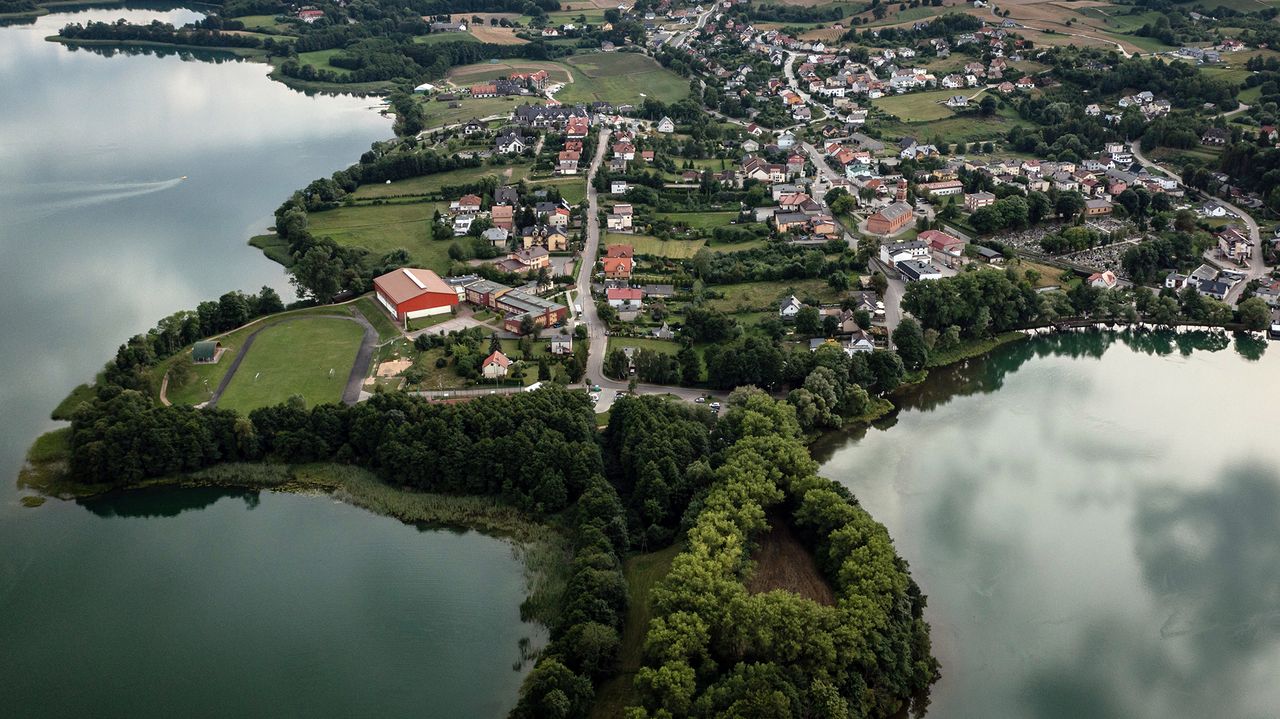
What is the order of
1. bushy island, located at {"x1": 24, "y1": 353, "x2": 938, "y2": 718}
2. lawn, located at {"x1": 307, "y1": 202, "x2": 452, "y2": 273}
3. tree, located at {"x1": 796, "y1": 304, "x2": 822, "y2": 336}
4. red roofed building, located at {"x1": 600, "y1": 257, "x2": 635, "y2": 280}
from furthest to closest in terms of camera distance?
lawn, located at {"x1": 307, "y1": 202, "x2": 452, "y2": 273} < red roofed building, located at {"x1": 600, "y1": 257, "x2": 635, "y2": 280} < tree, located at {"x1": 796, "y1": 304, "x2": 822, "y2": 336} < bushy island, located at {"x1": 24, "y1": 353, "x2": 938, "y2": 718}

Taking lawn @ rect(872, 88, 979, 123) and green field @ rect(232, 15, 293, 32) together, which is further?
green field @ rect(232, 15, 293, 32)

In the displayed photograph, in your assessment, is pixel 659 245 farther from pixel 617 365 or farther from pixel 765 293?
pixel 617 365

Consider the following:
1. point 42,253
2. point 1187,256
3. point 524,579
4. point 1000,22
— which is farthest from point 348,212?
point 1000,22

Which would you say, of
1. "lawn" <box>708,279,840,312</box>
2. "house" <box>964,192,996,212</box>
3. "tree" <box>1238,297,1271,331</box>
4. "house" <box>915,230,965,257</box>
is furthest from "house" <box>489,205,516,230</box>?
"tree" <box>1238,297,1271,331</box>

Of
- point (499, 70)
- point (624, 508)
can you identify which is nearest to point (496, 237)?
point (624, 508)

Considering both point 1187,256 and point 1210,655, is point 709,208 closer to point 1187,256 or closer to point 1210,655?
point 1187,256

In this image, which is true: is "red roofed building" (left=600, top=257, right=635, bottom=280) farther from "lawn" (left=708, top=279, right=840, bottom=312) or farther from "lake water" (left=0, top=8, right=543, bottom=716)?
"lake water" (left=0, top=8, right=543, bottom=716)
